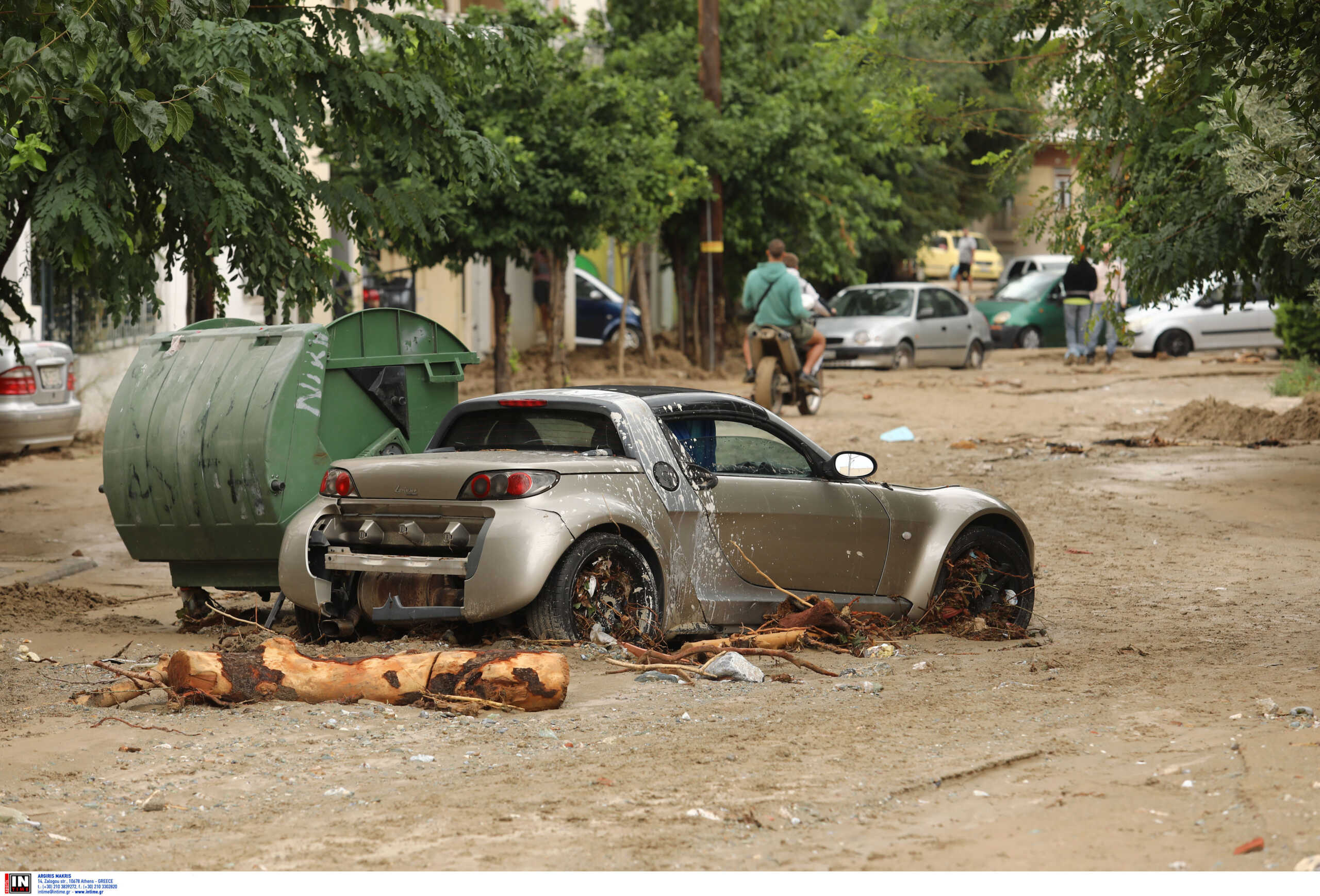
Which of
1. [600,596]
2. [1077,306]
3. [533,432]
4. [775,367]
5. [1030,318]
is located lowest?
[600,596]

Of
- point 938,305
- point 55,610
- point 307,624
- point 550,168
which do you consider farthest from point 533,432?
point 938,305

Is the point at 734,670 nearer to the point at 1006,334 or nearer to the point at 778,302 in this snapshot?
the point at 778,302

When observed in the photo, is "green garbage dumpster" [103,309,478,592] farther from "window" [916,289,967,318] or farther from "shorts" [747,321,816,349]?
"window" [916,289,967,318]

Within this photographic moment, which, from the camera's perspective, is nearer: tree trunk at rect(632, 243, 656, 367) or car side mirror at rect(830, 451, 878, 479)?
car side mirror at rect(830, 451, 878, 479)

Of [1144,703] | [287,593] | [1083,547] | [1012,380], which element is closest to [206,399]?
[287,593]

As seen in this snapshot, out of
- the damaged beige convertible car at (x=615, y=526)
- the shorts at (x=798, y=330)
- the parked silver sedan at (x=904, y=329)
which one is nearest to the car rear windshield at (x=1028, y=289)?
the parked silver sedan at (x=904, y=329)

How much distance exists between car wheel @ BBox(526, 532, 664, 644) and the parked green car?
26.4 m

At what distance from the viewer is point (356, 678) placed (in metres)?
6.22

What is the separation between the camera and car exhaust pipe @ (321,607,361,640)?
730 cm

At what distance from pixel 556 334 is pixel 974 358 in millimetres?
8427

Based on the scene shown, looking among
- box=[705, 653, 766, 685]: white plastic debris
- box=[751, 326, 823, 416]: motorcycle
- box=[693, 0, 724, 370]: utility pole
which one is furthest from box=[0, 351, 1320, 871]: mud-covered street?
box=[693, 0, 724, 370]: utility pole

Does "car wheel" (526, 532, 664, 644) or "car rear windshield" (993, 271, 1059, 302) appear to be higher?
"car rear windshield" (993, 271, 1059, 302)

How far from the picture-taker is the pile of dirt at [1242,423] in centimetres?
1706

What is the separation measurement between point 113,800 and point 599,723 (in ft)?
5.73
